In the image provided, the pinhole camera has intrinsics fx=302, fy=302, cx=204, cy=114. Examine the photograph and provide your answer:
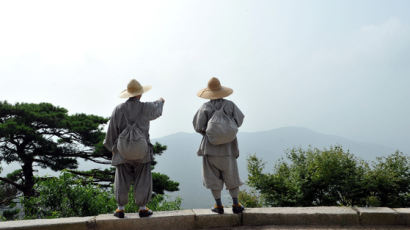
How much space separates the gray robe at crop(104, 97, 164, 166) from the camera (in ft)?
13.0

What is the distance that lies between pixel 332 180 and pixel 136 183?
11.0 ft

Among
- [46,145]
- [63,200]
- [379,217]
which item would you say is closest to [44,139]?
[46,145]

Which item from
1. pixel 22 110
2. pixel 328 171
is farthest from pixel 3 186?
pixel 328 171

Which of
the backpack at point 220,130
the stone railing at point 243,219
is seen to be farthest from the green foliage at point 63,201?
the backpack at point 220,130

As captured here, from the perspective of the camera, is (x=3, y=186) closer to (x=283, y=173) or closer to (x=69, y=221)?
(x=69, y=221)

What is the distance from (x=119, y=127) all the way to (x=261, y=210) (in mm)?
2219

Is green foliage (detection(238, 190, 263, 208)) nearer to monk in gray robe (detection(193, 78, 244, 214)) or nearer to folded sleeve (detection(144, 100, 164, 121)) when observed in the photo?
monk in gray robe (detection(193, 78, 244, 214))

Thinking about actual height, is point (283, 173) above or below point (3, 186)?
above

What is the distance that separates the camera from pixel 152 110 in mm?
4023

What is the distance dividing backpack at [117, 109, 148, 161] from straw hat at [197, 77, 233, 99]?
1039 millimetres

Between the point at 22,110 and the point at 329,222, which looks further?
the point at 22,110

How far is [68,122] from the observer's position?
10.2 metres

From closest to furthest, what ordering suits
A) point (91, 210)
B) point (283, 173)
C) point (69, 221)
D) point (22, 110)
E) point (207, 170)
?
point (69, 221)
point (207, 170)
point (91, 210)
point (283, 173)
point (22, 110)

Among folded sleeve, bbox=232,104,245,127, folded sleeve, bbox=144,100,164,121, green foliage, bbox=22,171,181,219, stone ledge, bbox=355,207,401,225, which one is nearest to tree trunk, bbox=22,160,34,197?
green foliage, bbox=22,171,181,219
